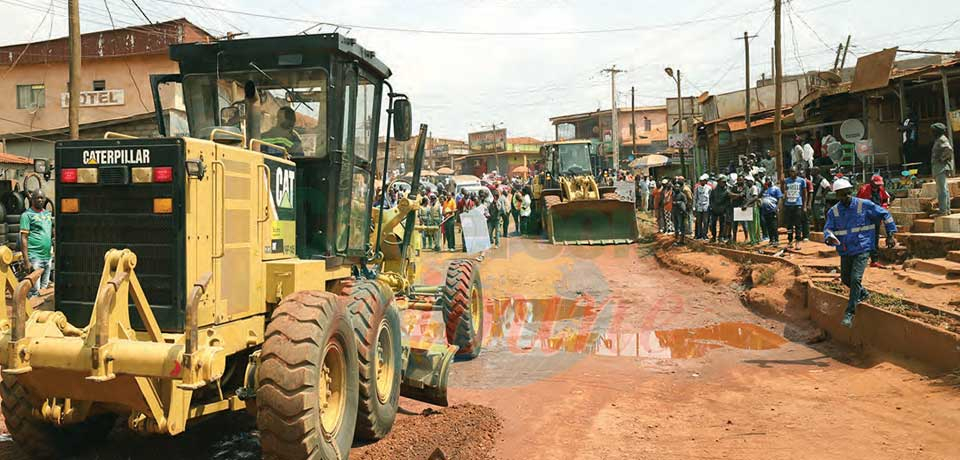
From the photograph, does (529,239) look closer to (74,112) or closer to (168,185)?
(74,112)

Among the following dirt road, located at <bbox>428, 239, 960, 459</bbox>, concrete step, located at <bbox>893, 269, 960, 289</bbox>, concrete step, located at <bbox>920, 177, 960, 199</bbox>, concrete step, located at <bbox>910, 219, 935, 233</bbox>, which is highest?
concrete step, located at <bbox>920, 177, 960, 199</bbox>

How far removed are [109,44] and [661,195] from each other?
25080mm

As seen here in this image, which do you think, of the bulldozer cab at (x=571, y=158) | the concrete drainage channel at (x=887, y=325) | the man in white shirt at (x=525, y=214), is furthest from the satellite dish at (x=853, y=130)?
the man in white shirt at (x=525, y=214)

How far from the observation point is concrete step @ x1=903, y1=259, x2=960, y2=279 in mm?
10950

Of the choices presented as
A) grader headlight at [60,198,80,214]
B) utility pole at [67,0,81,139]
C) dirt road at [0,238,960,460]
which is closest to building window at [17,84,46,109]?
utility pole at [67,0,81,139]

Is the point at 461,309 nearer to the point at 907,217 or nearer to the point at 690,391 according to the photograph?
the point at 690,391

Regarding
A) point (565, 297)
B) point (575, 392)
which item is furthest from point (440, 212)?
point (575, 392)

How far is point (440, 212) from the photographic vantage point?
25.5 meters

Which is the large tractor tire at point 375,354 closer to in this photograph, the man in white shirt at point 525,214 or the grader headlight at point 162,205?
the grader headlight at point 162,205

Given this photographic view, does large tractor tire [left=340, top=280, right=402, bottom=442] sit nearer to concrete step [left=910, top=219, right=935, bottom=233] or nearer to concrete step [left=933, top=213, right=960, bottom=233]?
concrete step [left=933, top=213, right=960, bottom=233]

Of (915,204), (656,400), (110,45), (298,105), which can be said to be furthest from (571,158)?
(298,105)

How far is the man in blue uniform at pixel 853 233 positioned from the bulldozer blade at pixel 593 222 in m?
12.9

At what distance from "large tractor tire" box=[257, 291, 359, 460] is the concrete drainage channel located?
6188 mm

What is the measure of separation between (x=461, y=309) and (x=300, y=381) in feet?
16.9
